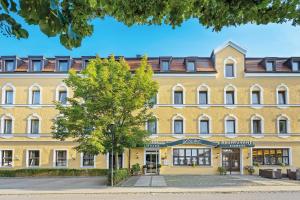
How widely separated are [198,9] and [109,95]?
19.0 meters

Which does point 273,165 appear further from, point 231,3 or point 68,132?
point 231,3

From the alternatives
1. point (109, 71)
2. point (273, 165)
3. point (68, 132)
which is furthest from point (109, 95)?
point (273, 165)

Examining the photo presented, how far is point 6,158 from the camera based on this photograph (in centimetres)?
3494

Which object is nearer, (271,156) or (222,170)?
(222,170)

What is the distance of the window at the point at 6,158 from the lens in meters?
34.8

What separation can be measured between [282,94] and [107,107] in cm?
1897

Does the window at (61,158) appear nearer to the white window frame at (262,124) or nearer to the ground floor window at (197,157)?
the ground floor window at (197,157)

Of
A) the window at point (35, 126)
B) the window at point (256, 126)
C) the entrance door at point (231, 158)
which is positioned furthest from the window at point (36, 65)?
the window at point (256, 126)

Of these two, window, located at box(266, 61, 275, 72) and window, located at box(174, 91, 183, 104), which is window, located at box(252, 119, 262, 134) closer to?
window, located at box(266, 61, 275, 72)

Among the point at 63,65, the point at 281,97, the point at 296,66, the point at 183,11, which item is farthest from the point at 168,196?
the point at 296,66

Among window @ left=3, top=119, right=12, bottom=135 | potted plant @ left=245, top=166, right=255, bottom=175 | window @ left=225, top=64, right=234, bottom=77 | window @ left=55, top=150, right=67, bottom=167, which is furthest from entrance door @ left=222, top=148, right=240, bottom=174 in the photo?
window @ left=3, top=119, right=12, bottom=135

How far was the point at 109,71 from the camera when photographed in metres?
26.0

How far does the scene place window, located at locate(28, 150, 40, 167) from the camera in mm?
34781

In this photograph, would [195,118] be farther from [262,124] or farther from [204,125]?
[262,124]
